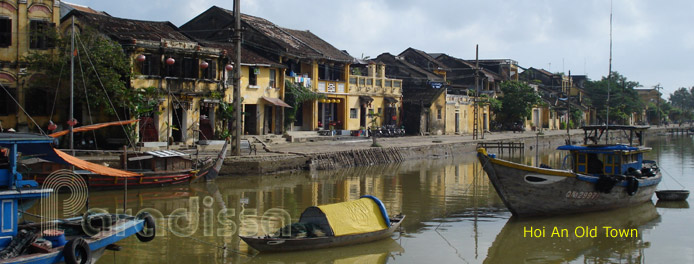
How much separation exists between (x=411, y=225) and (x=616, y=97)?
65.5 meters

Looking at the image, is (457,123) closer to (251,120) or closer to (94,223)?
(251,120)

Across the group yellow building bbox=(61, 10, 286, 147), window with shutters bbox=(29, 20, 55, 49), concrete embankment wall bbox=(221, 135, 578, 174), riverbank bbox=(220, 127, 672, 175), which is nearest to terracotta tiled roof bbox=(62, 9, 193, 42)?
yellow building bbox=(61, 10, 286, 147)

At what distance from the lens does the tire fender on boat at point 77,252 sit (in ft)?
33.9

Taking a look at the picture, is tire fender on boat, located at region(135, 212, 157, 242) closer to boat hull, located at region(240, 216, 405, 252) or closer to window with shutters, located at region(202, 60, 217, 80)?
boat hull, located at region(240, 216, 405, 252)

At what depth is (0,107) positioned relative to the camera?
25.2 m

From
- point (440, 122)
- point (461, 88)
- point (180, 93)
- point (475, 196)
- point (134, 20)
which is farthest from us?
point (461, 88)

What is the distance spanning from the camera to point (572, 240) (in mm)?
15930

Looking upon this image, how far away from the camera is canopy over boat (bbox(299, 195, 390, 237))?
13.4 metres

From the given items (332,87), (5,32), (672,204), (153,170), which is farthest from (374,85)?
(672,204)

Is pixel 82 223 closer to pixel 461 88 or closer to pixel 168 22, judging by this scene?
pixel 168 22

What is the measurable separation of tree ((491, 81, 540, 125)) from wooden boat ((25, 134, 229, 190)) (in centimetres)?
3623

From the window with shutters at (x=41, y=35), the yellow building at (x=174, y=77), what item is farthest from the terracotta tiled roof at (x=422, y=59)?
the window with shutters at (x=41, y=35)

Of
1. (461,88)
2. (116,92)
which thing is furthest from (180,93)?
(461,88)

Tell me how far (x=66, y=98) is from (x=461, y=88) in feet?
117
